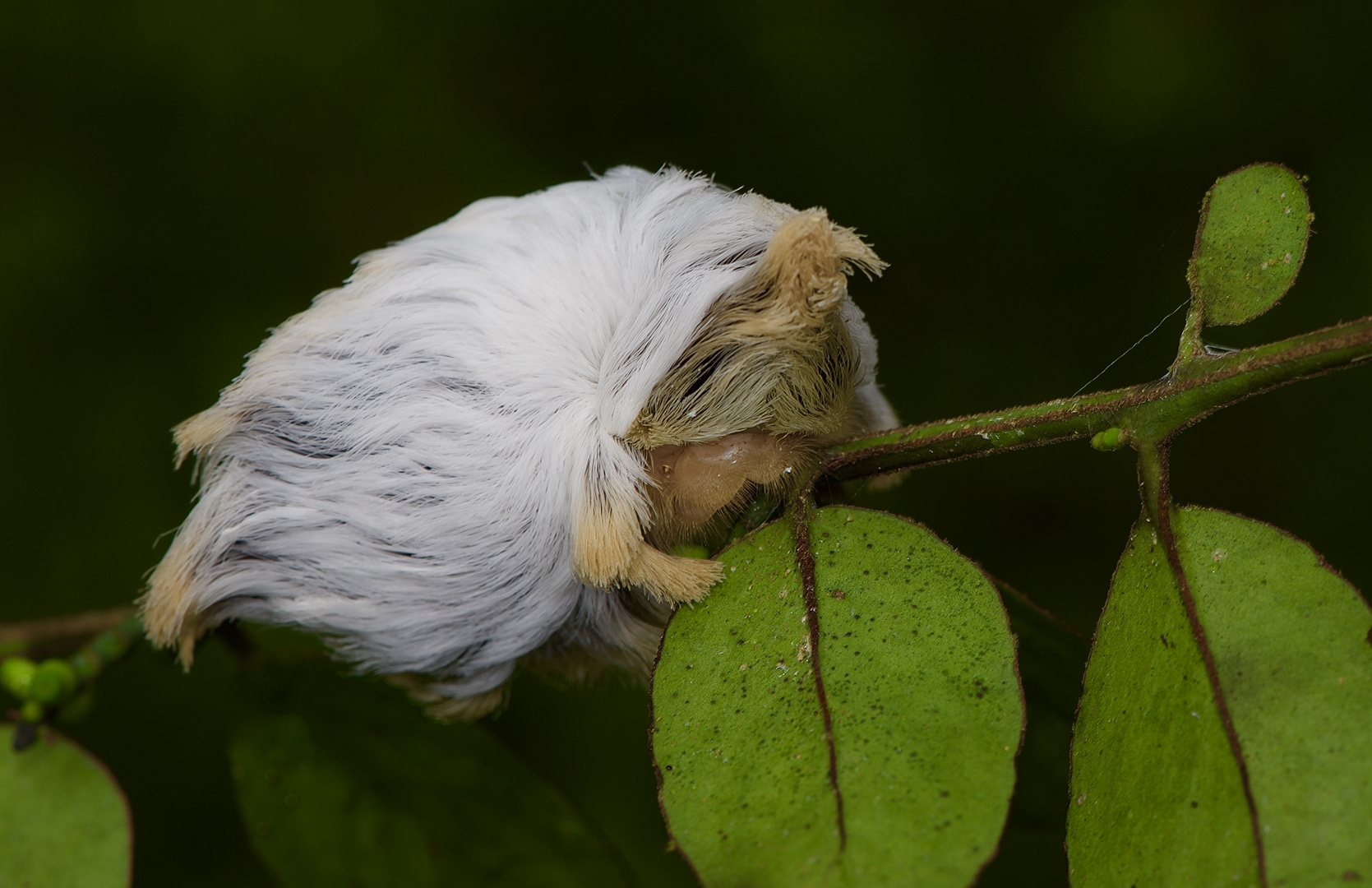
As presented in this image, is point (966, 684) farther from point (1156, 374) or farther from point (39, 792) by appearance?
point (1156, 374)

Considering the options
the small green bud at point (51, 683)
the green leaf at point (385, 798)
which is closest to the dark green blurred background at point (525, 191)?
the green leaf at point (385, 798)

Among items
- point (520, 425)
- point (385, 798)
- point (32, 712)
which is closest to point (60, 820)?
point (32, 712)

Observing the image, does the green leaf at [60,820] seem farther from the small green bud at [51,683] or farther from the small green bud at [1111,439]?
the small green bud at [1111,439]

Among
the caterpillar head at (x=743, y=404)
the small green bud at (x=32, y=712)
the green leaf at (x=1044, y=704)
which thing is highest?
the caterpillar head at (x=743, y=404)

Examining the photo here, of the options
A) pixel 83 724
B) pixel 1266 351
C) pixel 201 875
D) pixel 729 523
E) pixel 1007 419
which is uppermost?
pixel 1266 351

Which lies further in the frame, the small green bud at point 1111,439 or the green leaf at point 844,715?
the small green bud at point 1111,439

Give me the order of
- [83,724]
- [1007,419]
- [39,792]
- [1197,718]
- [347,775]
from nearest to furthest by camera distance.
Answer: [1197,718], [1007,419], [39,792], [347,775], [83,724]

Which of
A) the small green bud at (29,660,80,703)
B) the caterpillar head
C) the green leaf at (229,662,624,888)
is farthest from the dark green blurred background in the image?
the caterpillar head

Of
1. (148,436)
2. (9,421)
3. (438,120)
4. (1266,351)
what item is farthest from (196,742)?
(1266,351)
